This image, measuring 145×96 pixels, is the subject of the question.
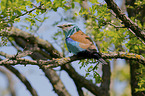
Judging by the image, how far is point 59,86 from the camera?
746 centimetres

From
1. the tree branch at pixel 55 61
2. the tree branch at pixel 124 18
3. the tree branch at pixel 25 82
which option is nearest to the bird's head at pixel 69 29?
the tree branch at pixel 55 61

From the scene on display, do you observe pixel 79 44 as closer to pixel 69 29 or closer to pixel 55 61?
pixel 55 61

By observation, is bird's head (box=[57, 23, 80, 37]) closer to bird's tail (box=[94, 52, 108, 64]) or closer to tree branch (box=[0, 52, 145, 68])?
tree branch (box=[0, 52, 145, 68])

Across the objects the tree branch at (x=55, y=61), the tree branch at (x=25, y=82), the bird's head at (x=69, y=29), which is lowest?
the tree branch at (x=25, y=82)

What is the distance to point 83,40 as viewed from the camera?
5148 millimetres

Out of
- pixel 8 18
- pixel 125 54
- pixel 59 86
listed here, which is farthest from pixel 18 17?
pixel 59 86

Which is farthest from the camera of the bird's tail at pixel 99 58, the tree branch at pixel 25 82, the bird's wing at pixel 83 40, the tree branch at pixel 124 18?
the tree branch at pixel 25 82

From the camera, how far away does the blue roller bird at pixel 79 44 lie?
4.67 metres

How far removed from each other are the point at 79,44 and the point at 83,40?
204 millimetres

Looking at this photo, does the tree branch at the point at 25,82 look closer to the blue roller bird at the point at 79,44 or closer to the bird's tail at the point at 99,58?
the blue roller bird at the point at 79,44

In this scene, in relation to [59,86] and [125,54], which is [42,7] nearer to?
[125,54]

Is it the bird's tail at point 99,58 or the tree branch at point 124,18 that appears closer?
the tree branch at point 124,18

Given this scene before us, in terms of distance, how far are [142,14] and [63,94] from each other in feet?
12.8

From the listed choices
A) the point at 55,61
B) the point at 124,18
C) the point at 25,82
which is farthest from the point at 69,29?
the point at 25,82
